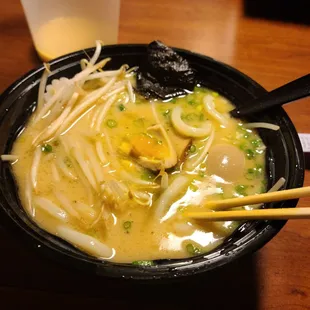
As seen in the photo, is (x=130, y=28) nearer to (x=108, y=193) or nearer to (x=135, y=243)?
(x=108, y=193)

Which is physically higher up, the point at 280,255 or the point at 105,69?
the point at 105,69

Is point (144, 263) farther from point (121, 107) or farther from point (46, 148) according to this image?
point (121, 107)

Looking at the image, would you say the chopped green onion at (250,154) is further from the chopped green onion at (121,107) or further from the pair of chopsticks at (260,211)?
the chopped green onion at (121,107)

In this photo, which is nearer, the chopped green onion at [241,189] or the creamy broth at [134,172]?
the creamy broth at [134,172]

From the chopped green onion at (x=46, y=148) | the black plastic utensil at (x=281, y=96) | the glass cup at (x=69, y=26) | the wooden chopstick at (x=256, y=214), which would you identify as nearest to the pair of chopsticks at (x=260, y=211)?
the wooden chopstick at (x=256, y=214)

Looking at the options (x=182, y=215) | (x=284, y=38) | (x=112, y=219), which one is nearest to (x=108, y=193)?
(x=112, y=219)

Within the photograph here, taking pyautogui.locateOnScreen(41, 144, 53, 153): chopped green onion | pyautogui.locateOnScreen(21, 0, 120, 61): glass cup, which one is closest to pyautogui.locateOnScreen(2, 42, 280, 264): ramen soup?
pyautogui.locateOnScreen(41, 144, 53, 153): chopped green onion

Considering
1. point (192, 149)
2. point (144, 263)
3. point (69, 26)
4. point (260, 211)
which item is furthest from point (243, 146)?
point (69, 26)
